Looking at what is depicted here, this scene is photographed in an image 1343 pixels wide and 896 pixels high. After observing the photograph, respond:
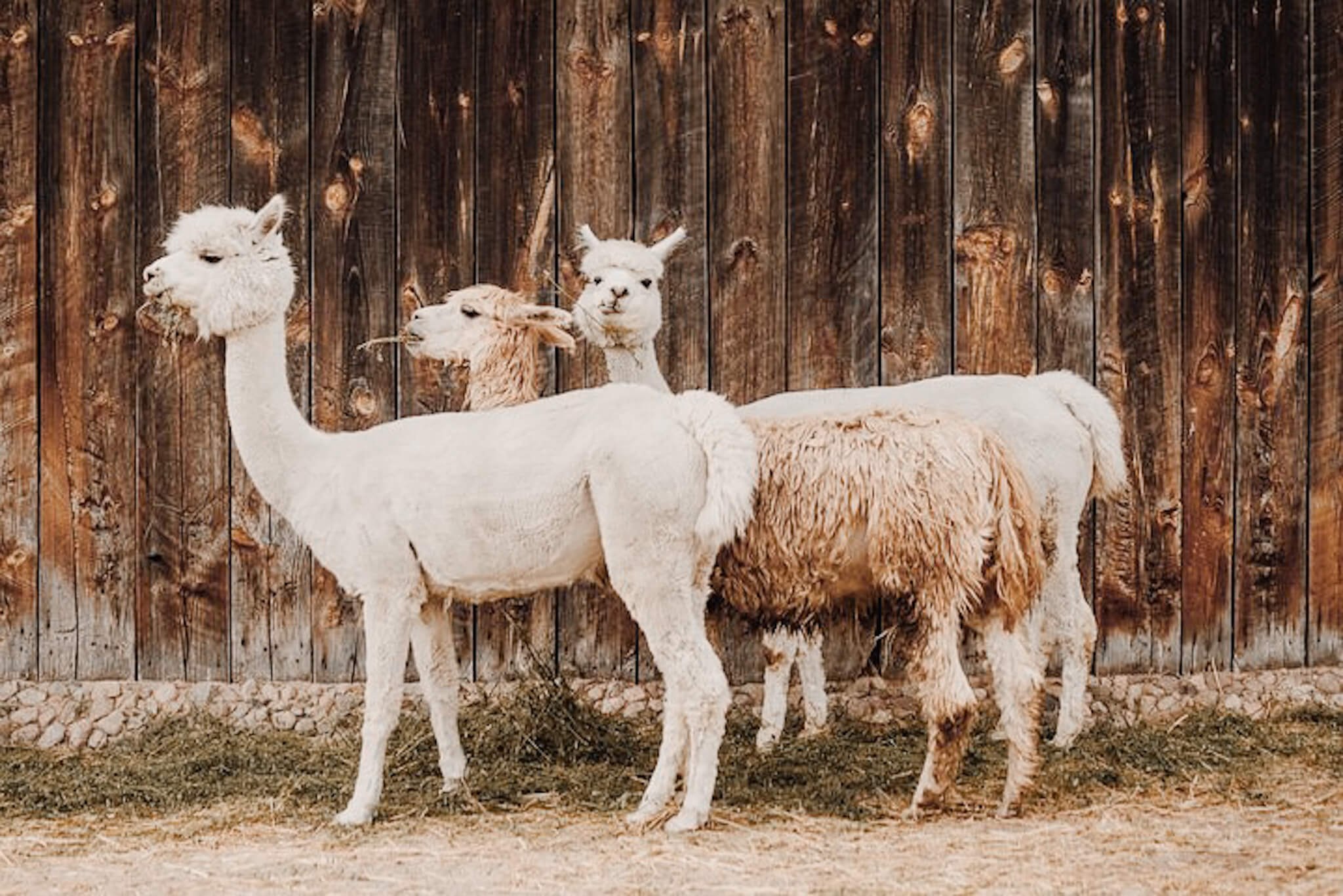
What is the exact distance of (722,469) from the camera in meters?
5.71

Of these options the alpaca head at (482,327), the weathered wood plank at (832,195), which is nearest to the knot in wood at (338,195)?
the alpaca head at (482,327)

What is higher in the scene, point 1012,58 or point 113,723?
point 1012,58

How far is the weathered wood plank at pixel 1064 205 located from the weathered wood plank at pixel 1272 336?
26.4 inches

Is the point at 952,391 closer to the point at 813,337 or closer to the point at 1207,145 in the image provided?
the point at 813,337

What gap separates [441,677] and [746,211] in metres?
2.52

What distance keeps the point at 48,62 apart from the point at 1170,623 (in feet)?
17.9

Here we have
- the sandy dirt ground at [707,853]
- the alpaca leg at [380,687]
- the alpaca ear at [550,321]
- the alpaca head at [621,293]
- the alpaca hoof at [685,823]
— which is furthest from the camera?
the alpaca head at [621,293]

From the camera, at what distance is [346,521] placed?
6.03 meters

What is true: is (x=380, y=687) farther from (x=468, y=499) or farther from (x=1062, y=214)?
(x=1062, y=214)

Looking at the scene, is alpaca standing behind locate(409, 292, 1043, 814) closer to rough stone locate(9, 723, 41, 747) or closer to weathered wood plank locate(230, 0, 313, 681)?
weathered wood plank locate(230, 0, 313, 681)

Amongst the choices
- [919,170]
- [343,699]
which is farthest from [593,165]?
[343,699]

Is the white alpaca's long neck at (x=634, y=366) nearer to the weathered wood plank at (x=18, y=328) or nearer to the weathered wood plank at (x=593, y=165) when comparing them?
the weathered wood plank at (x=593, y=165)

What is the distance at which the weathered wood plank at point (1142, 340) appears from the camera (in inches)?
296

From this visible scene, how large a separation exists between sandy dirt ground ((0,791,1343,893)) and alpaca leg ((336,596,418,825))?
147 mm
